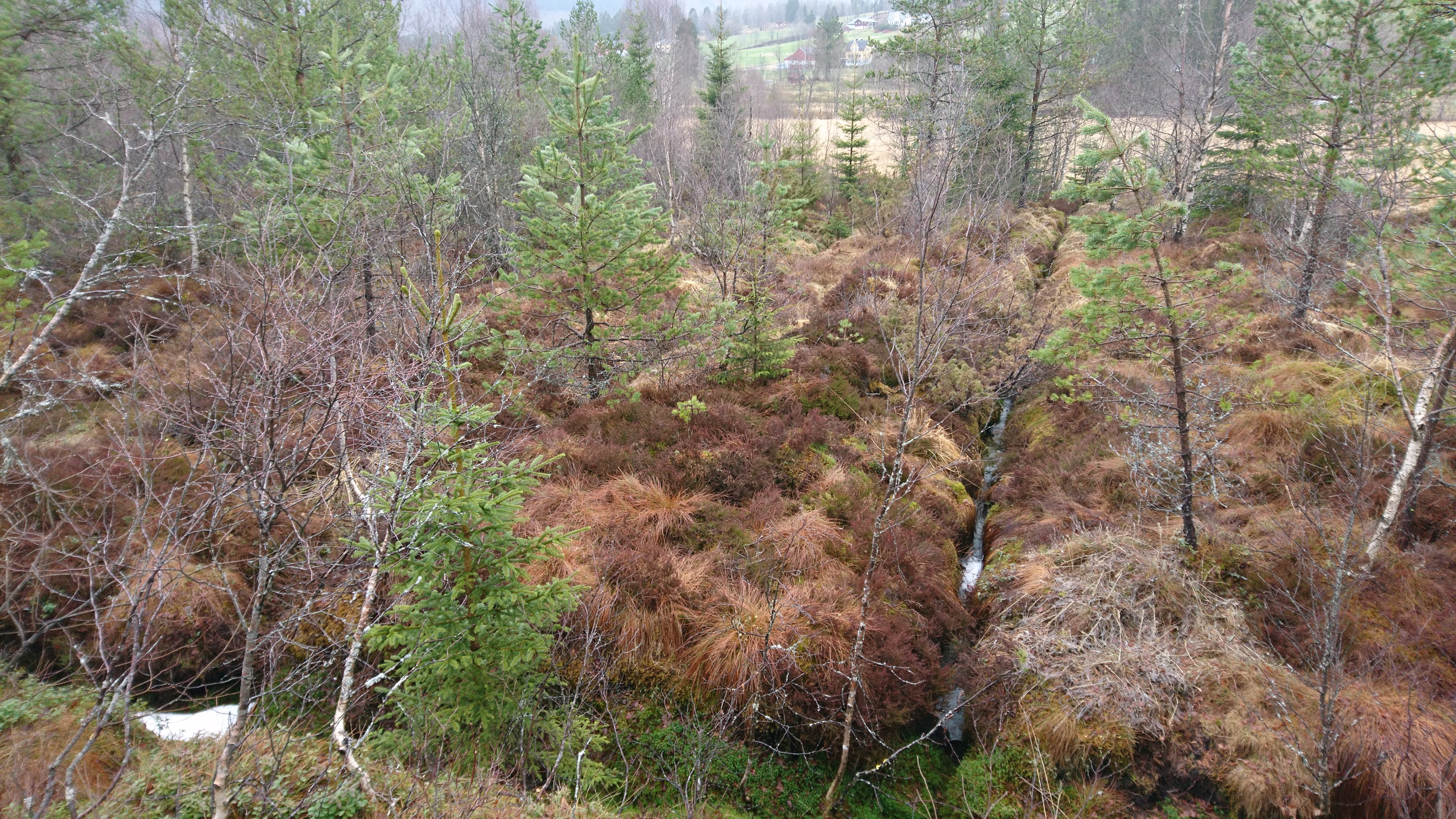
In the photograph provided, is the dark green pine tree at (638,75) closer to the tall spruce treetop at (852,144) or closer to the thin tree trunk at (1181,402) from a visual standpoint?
the tall spruce treetop at (852,144)

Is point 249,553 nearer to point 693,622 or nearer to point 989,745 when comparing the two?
point 693,622

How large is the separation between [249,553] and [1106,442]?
11424 millimetres

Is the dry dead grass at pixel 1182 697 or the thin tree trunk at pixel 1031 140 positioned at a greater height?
the thin tree trunk at pixel 1031 140

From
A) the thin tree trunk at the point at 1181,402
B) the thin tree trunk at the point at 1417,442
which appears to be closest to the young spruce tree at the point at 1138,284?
the thin tree trunk at the point at 1181,402

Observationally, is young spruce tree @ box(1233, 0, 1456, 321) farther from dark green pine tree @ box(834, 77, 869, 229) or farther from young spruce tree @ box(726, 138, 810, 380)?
dark green pine tree @ box(834, 77, 869, 229)

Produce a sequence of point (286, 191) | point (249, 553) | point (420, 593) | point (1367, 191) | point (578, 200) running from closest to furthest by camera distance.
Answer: point (420, 593) < point (1367, 191) < point (286, 191) < point (249, 553) < point (578, 200)

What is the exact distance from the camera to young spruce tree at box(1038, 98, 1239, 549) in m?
5.88

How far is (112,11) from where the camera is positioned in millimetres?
10422

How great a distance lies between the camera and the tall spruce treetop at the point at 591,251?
7.84 m

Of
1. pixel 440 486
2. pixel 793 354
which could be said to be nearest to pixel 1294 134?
pixel 793 354

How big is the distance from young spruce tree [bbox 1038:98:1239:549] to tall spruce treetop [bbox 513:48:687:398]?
16.4 feet

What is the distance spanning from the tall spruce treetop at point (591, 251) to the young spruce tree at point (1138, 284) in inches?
196

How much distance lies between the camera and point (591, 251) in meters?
8.00

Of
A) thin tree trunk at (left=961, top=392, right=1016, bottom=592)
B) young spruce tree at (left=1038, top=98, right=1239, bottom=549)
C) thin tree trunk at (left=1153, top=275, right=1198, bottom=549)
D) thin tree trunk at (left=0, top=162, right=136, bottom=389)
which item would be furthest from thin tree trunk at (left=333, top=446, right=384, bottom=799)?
thin tree trunk at (left=1153, top=275, right=1198, bottom=549)
